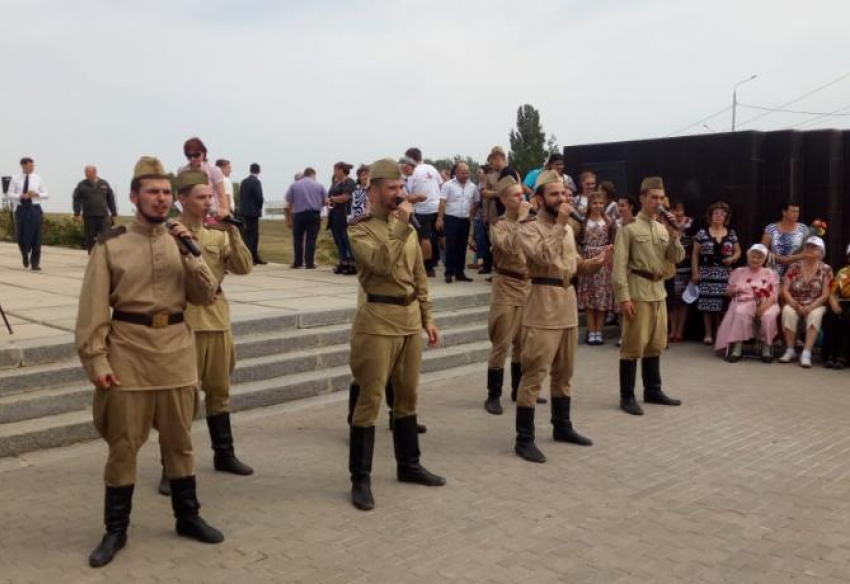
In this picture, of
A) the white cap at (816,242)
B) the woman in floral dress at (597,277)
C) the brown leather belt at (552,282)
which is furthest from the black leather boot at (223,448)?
the white cap at (816,242)

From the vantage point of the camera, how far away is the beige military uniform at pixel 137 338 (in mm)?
4297

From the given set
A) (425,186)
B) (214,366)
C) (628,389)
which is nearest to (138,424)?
(214,366)

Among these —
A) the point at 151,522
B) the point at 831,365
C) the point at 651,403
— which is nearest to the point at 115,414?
the point at 151,522

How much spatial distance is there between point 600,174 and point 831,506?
8359 millimetres

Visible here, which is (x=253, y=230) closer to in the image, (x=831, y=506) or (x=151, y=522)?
(x=151, y=522)

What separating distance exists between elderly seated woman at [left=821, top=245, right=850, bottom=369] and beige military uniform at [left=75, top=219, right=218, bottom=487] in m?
7.96

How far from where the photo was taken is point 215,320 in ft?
18.5

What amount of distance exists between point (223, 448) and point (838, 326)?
7491mm

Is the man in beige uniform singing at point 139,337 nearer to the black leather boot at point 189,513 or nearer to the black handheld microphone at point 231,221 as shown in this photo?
the black leather boot at point 189,513

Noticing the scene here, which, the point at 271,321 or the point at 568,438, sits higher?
the point at 271,321

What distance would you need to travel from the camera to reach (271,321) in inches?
347

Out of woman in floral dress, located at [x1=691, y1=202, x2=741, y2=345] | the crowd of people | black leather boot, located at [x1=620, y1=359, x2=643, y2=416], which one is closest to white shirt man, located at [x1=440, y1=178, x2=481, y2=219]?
the crowd of people

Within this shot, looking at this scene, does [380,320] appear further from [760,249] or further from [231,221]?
[760,249]

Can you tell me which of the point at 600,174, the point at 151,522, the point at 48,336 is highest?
the point at 600,174
